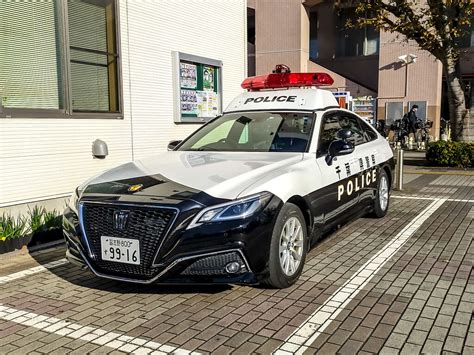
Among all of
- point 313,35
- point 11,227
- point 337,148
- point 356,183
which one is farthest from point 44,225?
point 313,35

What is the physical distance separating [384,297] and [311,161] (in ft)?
4.66

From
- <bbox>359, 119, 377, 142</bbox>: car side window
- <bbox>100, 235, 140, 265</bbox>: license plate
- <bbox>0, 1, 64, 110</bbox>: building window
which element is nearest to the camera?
<bbox>100, 235, 140, 265</bbox>: license plate

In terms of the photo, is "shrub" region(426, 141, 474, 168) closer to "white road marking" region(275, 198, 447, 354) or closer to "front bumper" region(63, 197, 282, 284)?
"white road marking" region(275, 198, 447, 354)

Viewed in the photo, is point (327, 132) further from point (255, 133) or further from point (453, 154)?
point (453, 154)

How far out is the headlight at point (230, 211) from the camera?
3619 mm

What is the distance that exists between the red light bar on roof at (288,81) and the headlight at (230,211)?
343 cm

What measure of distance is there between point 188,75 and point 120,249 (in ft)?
19.8

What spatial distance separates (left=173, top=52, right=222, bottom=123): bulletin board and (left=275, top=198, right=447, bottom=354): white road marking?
15.6 feet

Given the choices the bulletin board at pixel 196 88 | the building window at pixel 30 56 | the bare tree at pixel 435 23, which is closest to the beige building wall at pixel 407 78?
the bare tree at pixel 435 23

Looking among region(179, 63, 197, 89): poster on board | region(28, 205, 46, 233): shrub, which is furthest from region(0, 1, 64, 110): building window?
region(179, 63, 197, 89): poster on board

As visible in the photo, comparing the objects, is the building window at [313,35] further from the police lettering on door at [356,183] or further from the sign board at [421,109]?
the police lettering on door at [356,183]

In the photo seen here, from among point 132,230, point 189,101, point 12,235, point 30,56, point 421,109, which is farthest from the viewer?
point 421,109

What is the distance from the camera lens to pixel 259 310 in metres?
3.79

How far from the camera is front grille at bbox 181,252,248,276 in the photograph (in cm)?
365
